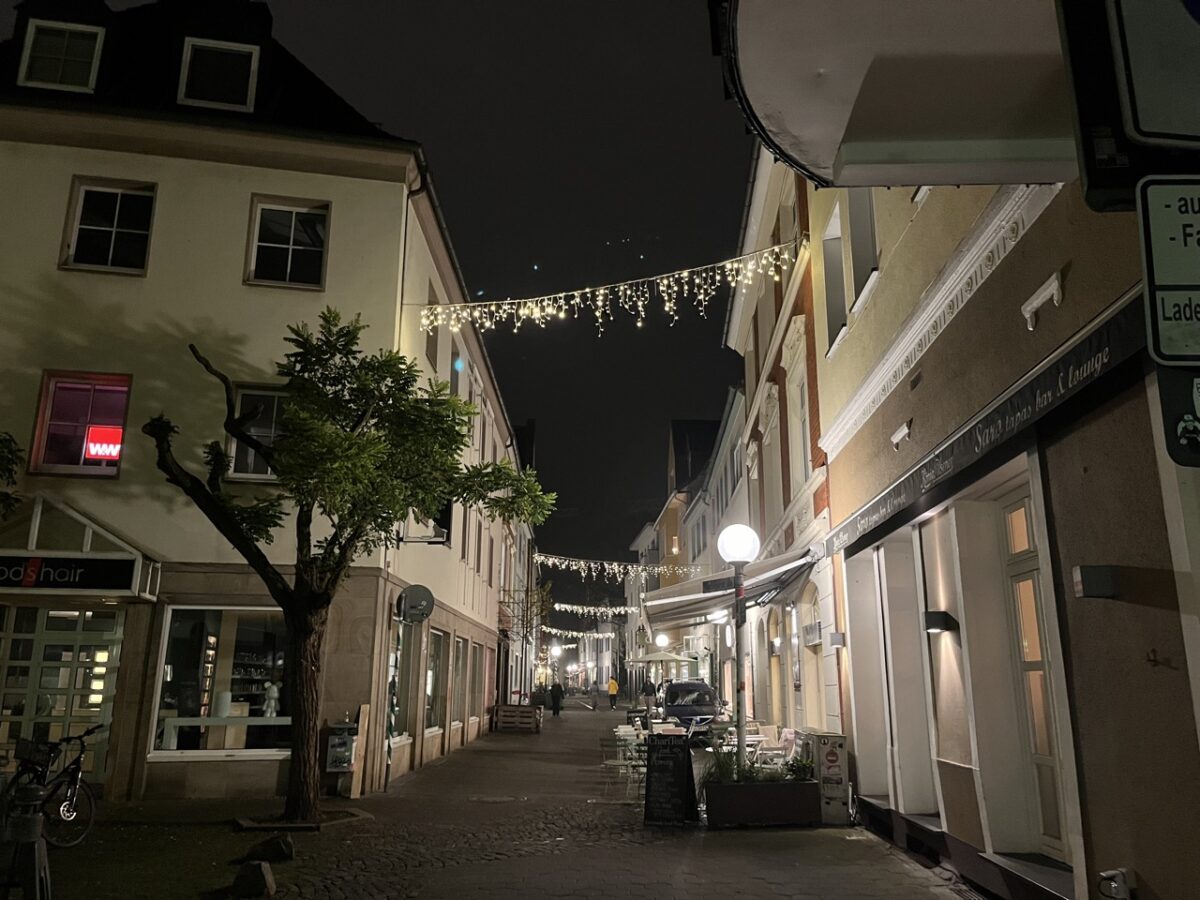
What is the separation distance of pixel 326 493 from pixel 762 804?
18.3 feet

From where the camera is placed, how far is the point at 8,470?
11.8 metres

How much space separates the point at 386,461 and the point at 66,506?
5.17 m

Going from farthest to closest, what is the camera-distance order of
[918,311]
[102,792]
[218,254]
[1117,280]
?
[218,254] → [102,792] → [918,311] → [1117,280]

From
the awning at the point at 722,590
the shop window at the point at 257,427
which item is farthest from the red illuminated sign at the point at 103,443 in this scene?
the awning at the point at 722,590

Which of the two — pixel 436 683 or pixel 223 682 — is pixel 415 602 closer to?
pixel 223 682

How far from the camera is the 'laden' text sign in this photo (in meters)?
2.18

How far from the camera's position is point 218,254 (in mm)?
13555

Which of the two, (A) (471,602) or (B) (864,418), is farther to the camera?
(A) (471,602)

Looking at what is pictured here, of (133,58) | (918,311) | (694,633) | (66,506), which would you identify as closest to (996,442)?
(918,311)

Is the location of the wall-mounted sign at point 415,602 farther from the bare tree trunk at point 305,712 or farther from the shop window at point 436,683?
the shop window at point 436,683

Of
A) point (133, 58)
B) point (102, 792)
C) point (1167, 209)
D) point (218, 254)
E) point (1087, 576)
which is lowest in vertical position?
point (102, 792)

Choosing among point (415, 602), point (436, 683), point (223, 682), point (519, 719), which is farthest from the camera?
point (519, 719)

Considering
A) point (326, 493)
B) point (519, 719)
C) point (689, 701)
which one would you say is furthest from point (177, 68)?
point (519, 719)

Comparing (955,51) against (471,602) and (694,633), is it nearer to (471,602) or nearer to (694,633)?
(471,602)
